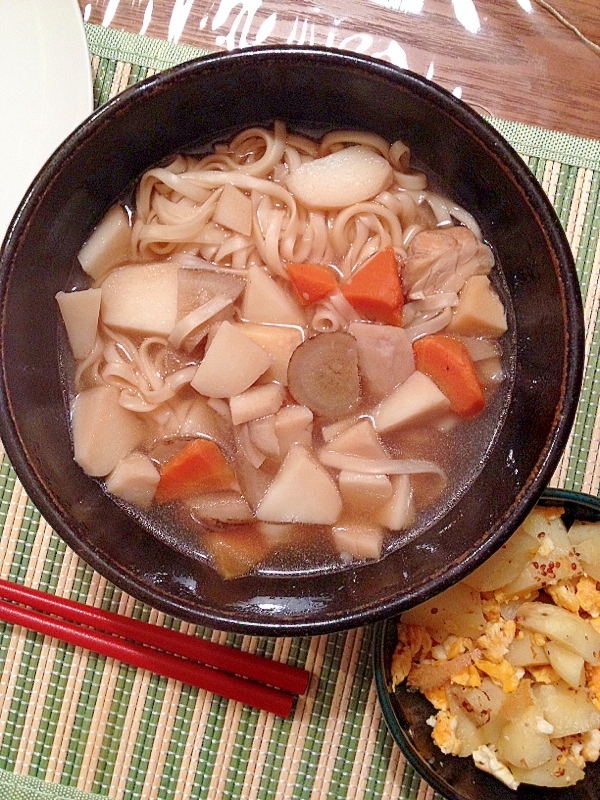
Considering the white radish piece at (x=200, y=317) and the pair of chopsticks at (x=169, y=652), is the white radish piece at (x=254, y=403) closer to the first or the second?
the white radish piece at (x=200, y=317)

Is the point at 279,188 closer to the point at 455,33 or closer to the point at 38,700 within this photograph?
the point at 455,33

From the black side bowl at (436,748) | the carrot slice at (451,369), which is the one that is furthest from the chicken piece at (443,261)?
the black side bowl at (436,748)

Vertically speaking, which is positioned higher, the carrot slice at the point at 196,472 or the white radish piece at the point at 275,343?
the white radish piece at the point at 275,343

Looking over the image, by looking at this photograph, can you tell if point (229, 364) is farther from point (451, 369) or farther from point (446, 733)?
point (446, 733)

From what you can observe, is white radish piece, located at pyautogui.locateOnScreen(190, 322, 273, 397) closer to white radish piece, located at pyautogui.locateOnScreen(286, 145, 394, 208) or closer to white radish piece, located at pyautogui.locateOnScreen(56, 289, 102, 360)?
white radish piece, located at pyautogui.locateOnScreen(56, 289, 102, 360)

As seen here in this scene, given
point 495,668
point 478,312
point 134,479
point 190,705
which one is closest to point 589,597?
point 495,668

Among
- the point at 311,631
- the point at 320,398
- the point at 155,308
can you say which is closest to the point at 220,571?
the point at 311,631
